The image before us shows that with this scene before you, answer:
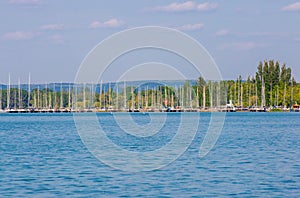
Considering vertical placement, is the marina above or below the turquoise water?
above

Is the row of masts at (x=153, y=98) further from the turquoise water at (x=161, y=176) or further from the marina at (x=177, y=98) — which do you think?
the turquoise water at (x=161, y=176)

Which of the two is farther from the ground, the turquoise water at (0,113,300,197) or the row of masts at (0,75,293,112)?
the row of masts at (0,75,293,112)

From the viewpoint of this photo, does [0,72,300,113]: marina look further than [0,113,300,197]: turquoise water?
Yes

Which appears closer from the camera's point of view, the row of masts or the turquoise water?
the turquoise water

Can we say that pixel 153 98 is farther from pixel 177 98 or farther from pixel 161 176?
pixel 161 176

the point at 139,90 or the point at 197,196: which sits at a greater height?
the point at 139,90

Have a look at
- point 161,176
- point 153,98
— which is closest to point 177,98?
point 153,98

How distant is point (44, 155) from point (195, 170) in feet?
44.3

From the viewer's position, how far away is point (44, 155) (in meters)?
44.6

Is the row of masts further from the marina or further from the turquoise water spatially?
the turquoise water

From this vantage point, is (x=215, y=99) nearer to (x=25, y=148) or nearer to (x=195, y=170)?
(x=25, y=148)

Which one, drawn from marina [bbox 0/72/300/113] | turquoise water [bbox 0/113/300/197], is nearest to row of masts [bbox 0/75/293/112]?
marina [bbox 0/72/300/113]

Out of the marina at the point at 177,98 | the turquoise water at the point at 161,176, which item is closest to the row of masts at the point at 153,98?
the marina at the point at 177,98

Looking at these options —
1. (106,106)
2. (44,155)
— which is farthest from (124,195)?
(106,106)
